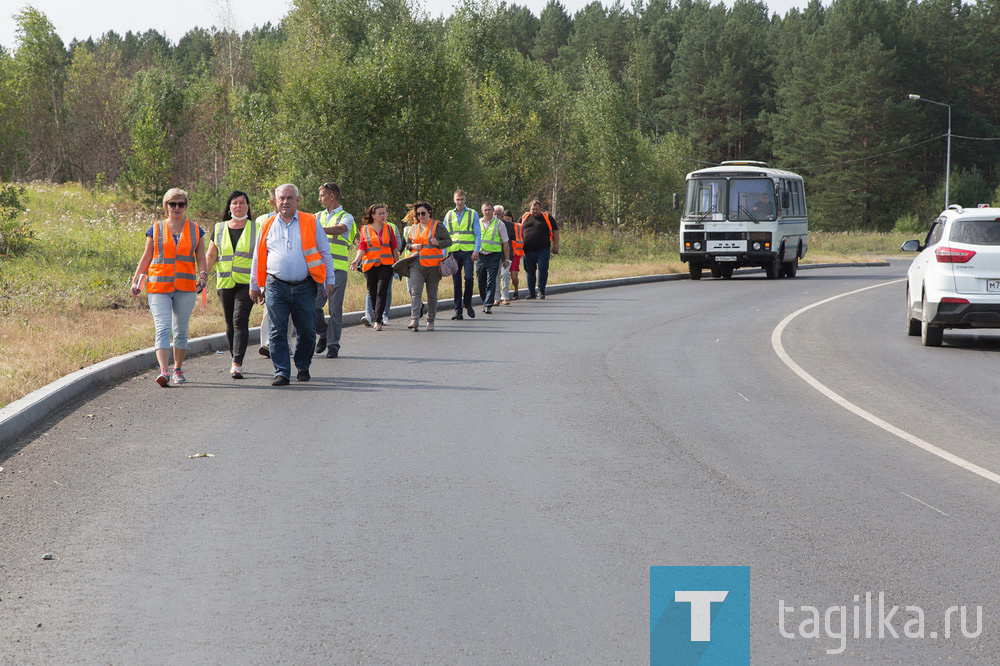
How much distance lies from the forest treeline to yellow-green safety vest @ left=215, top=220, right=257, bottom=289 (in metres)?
13.7

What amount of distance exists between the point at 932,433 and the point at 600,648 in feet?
17.9

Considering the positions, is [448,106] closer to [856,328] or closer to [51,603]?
[856,328]

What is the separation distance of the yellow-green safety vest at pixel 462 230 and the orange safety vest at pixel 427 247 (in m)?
2.29

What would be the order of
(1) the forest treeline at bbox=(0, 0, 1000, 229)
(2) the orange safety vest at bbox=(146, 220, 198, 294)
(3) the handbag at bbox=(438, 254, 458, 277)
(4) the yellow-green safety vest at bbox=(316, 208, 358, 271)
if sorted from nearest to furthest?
(2) the orange safety vest at bbox=(146, 220, 198, 294)
(4) the yellow-green safety vest at bbox=(316, 208, 358, 271)
(3) the handbag at bbox=(438, 254, 458, 277)
(1) the forest treeline at bbox=(0, 0, 1000, 229)

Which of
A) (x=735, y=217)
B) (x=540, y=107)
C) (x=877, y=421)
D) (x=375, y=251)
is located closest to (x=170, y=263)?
(x=375, y=251)

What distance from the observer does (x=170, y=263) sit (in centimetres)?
1098

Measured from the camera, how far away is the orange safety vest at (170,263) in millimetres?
10953

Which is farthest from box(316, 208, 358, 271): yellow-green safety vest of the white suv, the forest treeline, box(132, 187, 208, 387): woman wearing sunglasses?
the forest treeline

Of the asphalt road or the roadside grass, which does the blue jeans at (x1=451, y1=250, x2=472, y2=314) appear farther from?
the asphalt road

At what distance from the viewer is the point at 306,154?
30.3 meters

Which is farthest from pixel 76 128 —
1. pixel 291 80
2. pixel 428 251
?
pixel 428 251

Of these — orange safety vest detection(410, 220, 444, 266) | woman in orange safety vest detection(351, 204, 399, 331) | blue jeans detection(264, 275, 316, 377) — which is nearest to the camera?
blue jeans detection(264, 275, 316, 377)

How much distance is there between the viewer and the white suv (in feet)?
47.8

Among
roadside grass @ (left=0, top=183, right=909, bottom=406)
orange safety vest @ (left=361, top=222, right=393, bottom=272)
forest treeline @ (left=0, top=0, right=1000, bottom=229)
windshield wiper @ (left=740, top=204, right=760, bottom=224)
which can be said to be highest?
forest treeline @ (left=0, top=0, right=1000, bottom=229)
